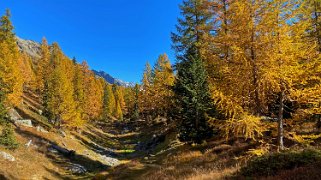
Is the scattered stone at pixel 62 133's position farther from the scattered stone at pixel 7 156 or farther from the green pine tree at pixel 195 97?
the green pine tree at pixel 195 97

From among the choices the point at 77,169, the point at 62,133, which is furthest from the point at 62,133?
the point at 77,169

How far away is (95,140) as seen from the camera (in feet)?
216

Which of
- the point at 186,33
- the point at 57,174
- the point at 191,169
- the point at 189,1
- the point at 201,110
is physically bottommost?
the point at 57,174

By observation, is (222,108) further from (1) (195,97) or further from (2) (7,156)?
(2) (7,156)

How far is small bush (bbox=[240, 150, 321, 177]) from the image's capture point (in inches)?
447

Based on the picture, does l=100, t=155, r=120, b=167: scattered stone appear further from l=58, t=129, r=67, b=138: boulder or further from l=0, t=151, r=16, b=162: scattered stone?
l=0, t=151, r=16, b=162: scattered stone

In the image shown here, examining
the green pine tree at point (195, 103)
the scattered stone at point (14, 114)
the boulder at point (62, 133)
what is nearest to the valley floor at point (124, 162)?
the boulder at point (62, 133)

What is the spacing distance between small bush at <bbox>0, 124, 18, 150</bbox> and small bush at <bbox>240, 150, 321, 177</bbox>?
1068 inches

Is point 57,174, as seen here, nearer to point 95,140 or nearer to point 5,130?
point 5,130

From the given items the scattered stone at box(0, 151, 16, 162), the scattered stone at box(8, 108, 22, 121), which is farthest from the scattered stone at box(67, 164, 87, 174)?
the scattered stone at box(8, 108, 22, 121)

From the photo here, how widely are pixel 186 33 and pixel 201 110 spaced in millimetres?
10942

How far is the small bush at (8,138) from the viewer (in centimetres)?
3133

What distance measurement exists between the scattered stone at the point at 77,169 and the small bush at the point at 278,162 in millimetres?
28562

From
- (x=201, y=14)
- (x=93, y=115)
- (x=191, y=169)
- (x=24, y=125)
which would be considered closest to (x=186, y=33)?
(x=201, y=14)
